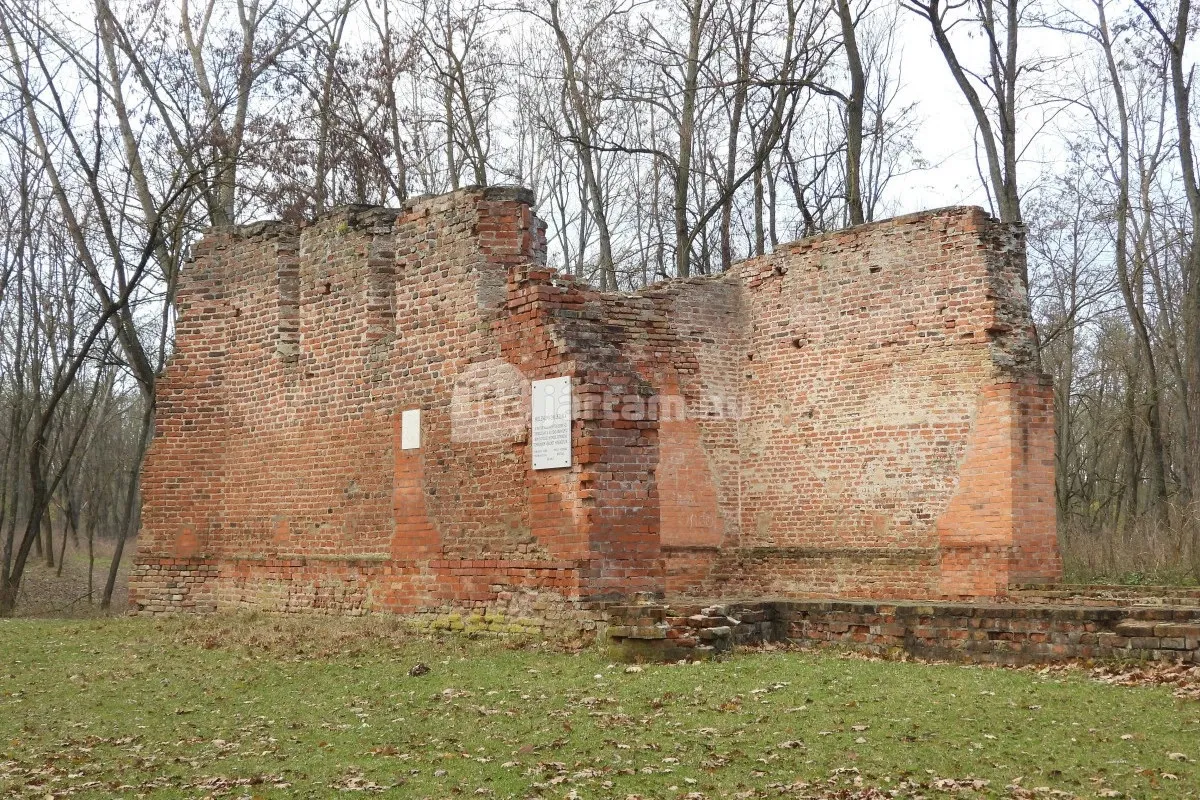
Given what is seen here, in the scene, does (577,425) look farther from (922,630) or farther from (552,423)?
(922,630)

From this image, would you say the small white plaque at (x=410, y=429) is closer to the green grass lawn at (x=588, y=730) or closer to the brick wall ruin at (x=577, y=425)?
the brick wall ruin at (x=577, y=425)

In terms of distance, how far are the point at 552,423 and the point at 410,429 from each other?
2.22 metres

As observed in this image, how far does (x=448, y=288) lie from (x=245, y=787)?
6861 mm

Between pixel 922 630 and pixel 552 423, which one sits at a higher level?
pixel 552 423

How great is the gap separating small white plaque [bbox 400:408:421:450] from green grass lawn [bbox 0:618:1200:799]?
9.10 feet

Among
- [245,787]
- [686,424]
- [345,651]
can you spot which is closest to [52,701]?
[345,651]

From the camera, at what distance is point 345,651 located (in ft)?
35.0

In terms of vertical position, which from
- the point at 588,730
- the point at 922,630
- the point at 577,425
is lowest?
the point at 588,730

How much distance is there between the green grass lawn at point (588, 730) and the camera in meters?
6.00

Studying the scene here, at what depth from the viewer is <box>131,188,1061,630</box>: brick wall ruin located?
1125 cm

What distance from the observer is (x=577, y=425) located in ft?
35.4

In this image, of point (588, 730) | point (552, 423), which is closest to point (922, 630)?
point (588, 730)

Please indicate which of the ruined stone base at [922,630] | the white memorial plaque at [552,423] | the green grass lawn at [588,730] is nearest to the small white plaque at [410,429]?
the white memorial plaque at [552,423]

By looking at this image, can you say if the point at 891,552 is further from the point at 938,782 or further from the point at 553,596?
the point at 938,782
